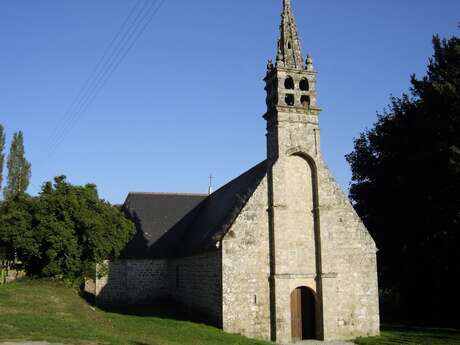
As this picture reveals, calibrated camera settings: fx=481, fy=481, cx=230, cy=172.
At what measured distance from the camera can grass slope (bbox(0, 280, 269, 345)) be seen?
14969mm

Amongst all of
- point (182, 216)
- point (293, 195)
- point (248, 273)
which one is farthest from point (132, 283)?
point (293, 195)

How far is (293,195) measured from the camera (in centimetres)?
2188

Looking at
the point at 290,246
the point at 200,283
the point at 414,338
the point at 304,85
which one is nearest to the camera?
the point at 414,338

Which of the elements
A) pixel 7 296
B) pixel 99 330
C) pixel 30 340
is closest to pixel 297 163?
pixel 99 330

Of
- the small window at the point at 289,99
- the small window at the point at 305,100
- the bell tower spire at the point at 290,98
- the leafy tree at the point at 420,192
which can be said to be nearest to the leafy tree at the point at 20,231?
the bell tower spire at the point at 290,98

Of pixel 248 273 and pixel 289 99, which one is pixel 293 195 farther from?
pixel 289 99

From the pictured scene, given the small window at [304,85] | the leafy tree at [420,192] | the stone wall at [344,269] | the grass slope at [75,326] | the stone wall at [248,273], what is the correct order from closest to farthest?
the grass slope at [75,326] → the stone wall at [248,273] → the stone wall at [344,269] → the small window at [304,85] → the leafy tree at [420,192]

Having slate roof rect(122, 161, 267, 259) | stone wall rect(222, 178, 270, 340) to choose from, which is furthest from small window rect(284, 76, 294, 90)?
stone wall rect(222, 178, 270, 340)

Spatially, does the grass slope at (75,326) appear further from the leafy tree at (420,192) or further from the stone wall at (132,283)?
the leafy tree at (420,192)

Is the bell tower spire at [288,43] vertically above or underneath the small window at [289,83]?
above

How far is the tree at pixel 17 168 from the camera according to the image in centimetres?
3952

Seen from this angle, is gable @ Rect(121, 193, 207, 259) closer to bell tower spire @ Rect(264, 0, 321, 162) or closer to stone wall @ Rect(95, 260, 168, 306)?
stone wall @ Rect(95, 260, 168, 306)

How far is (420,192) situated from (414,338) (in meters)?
9.26

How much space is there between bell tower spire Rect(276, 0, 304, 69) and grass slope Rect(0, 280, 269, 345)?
41.8ft
